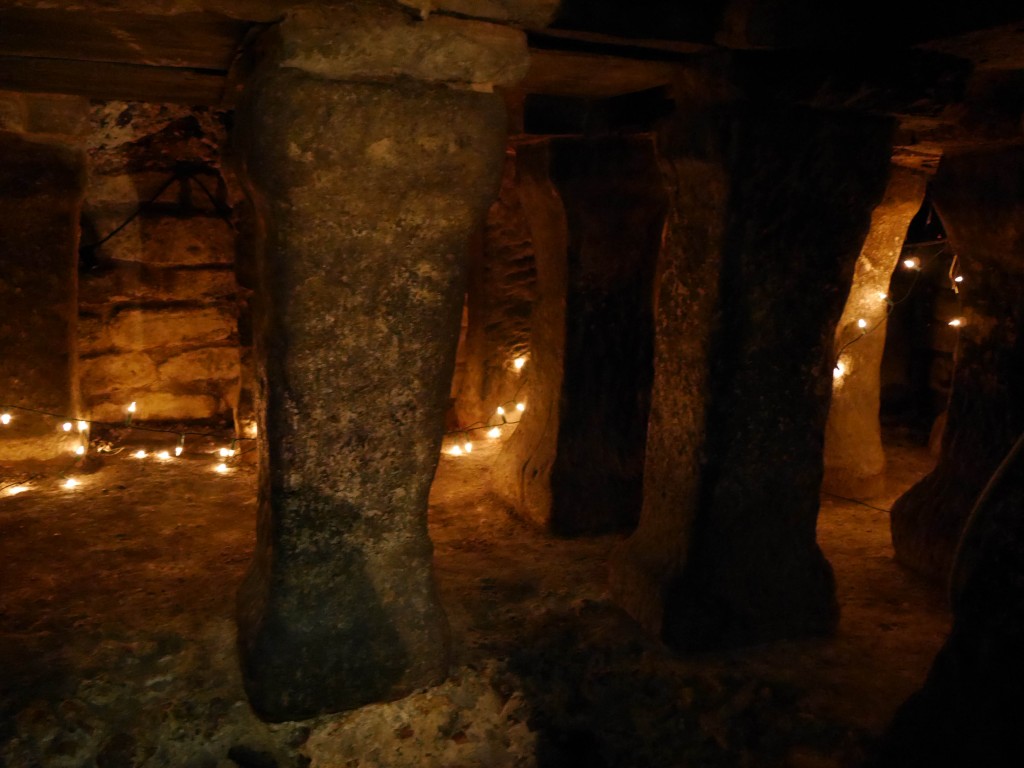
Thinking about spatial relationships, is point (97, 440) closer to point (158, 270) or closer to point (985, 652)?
point (158, 270)

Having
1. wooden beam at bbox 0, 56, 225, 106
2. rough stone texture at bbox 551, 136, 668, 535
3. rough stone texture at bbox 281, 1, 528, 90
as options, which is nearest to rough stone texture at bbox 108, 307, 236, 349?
wooden beam at bbox 0, 56, 225, 106

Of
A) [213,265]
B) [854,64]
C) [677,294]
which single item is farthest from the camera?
[213,265]

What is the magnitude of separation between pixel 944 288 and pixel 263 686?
528 cm

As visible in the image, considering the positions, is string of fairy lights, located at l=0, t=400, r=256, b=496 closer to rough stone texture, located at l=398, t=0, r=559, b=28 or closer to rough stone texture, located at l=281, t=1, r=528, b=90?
rough stone texture, located at l=281, t=1, r=528, b=90

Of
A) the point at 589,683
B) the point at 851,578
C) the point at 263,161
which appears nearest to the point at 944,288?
the point at 851,578

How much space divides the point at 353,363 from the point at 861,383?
3.17 metres

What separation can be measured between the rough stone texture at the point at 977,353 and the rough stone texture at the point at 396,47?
6.50ft

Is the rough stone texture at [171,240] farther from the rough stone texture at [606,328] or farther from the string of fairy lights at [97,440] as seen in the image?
the rough stone texture at [606,328]

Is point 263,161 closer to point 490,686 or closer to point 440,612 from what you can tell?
point 440,612

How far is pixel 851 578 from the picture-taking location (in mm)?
3584

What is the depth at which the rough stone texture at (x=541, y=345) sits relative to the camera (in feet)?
12.5

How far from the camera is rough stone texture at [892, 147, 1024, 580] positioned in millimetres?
3238

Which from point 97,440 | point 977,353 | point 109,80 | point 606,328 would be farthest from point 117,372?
point 977,353

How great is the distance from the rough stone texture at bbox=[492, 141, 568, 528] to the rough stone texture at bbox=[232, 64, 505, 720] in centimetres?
141
